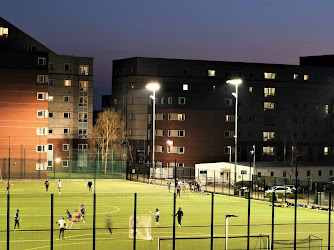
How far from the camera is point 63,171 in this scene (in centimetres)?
9356

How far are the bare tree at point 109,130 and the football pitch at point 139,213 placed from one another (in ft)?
94.4

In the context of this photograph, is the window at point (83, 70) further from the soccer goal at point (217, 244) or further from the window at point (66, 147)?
the soccer goal at point (217, 244)

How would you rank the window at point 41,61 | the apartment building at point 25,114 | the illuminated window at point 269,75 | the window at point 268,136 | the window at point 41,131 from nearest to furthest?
the apartment building at point 25,114 < the window at point 41,61 < the window at point 41,131 < the window at point 268,136 < the illuminated window at point 269,75

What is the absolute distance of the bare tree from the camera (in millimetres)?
107562

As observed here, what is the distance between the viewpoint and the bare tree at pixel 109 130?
353 ft

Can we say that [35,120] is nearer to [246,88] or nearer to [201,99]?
[201,99]

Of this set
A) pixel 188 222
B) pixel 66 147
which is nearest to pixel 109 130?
pixel 66 147

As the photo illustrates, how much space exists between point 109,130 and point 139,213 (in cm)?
5794

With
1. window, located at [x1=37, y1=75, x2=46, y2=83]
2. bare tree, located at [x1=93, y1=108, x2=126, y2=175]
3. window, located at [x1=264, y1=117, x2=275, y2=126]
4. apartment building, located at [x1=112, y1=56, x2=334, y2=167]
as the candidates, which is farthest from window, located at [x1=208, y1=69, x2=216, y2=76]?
window, located at [x1=37, y1=75, x2=46, y2=83]

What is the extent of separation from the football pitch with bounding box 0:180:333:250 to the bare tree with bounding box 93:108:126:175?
2877cm

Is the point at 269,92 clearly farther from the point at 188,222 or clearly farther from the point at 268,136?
the point at 188,222

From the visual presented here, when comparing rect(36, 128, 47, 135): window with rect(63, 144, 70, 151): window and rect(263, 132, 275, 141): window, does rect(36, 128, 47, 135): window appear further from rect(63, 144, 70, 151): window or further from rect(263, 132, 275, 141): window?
rect(263, 132, 275, 141): window

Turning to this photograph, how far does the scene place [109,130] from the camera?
108 m

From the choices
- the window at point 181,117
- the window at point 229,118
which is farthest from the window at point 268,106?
the window at point 181,117
